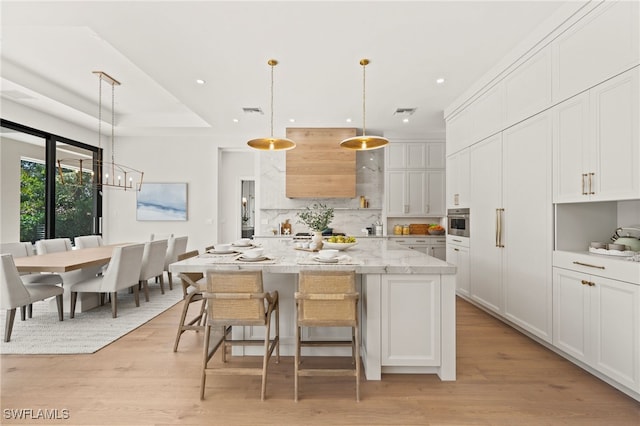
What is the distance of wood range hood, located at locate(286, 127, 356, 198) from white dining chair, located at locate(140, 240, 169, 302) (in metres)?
2.32

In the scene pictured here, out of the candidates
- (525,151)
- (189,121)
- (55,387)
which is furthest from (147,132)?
(525,151)

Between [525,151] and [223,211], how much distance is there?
6.04 m

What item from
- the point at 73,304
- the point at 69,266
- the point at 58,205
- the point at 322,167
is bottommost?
the point at 73,304

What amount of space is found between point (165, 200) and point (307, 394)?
5857 millimetres

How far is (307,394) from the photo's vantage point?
7.14 ft

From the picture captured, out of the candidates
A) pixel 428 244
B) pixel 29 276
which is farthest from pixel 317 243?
pixel 29 276

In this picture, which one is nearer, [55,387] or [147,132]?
[55,387]

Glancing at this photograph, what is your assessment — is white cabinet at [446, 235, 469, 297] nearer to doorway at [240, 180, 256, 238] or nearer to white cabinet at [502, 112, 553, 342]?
white cabinet at [502, 112, 553, 342]

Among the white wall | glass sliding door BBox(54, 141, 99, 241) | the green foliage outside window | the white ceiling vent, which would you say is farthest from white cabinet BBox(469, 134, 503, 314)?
glass sliding door BBox(54, 141, 99, 241)

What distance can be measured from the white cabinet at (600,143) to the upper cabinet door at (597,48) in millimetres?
89

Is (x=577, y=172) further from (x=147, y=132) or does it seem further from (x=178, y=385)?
(x=147, y=132)

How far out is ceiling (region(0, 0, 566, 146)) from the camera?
2.58 m

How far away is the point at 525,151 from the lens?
3.06 m

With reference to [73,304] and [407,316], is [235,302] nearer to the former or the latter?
[407,316]
